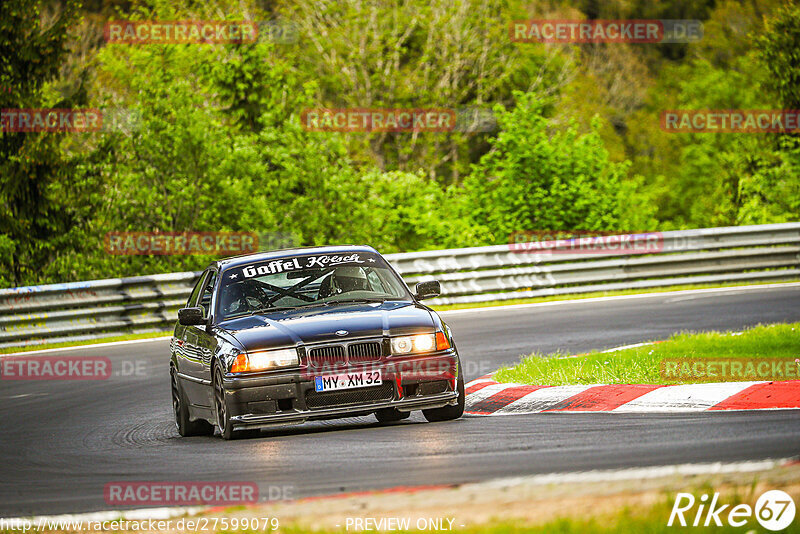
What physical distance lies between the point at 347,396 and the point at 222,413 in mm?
1048

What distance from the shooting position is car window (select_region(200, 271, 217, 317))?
10719 mm

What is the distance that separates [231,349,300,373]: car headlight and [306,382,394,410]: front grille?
0.28 meters

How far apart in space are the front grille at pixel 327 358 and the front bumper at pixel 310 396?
71mm

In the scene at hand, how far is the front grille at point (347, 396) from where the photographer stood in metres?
9.02

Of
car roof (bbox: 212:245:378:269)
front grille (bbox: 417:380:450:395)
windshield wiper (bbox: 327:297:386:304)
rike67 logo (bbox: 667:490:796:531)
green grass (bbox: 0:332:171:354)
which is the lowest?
green grass (bbox: 0:332:171:354)

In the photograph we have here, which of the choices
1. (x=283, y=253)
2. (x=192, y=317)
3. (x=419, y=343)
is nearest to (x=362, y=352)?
(x=419, y=343)

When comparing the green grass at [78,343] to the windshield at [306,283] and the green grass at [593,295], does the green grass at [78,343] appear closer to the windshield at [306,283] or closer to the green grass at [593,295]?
the green grass at [593,295]

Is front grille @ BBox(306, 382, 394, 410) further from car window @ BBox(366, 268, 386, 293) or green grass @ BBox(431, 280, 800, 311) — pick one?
green grass @ BBox(431, 280, 800, 311)

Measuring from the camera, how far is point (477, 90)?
4472 centimetres

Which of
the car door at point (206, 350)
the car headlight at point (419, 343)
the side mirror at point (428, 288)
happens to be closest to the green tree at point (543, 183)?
the side mirror at point (428, 288)

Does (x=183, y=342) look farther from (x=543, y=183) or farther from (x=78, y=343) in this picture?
(x=543, y=183)

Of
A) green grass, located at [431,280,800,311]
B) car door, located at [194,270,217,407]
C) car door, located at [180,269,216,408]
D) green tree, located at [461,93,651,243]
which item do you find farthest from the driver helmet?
green tree, located at [461,93,651,243]

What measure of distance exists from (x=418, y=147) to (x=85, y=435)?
35.6 m

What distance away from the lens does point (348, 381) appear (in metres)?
9.05
